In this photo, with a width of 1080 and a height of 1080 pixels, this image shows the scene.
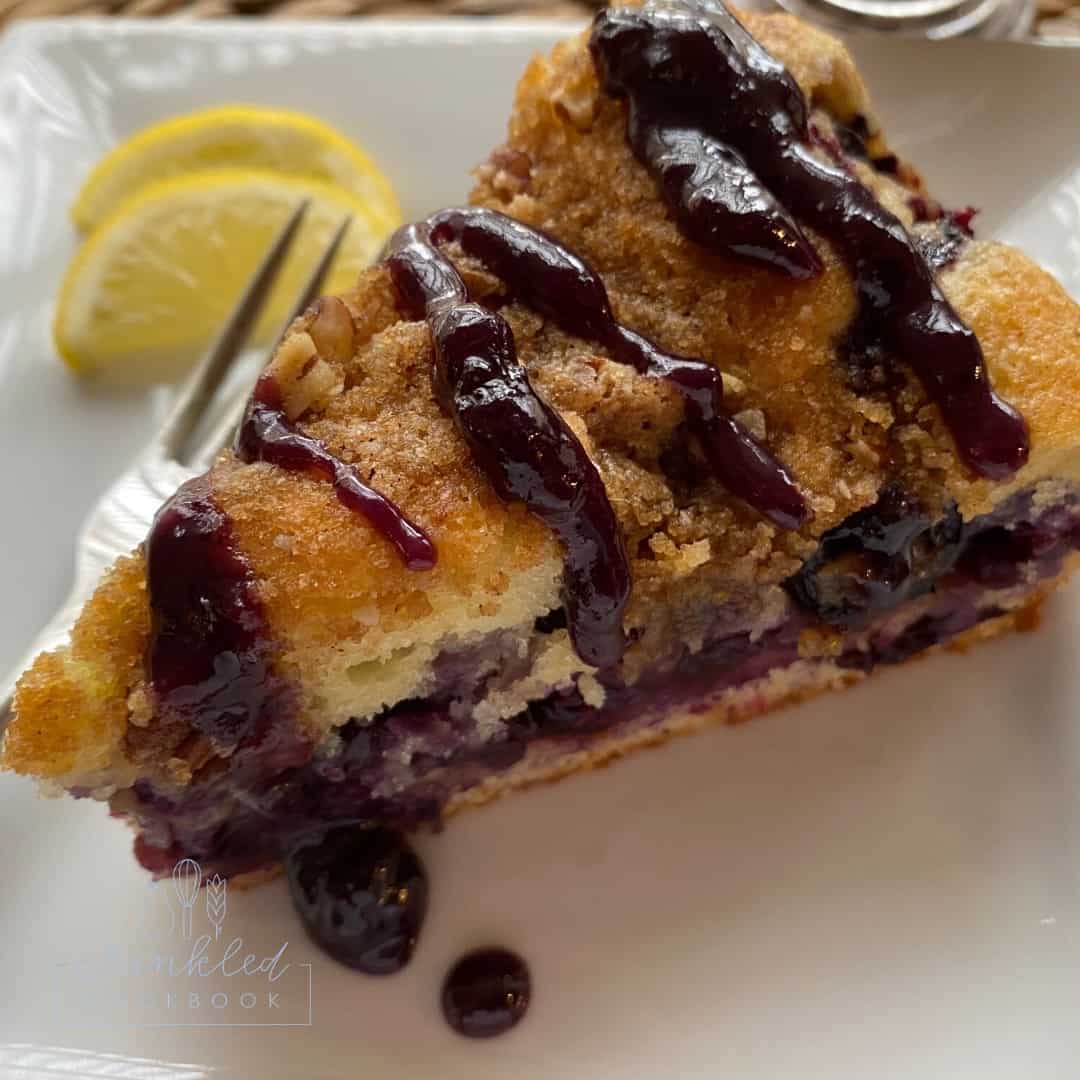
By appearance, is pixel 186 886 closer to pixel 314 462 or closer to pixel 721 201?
pixel 314 462

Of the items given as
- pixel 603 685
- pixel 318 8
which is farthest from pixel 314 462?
pixel 318 8

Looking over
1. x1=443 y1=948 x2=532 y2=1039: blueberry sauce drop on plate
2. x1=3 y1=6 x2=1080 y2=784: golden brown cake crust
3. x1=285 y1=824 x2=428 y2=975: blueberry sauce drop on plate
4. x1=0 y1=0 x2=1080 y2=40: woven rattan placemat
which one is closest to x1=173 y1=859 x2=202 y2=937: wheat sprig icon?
x1=285 y1=824 x2=428 y2=975: blueberry sauce drop on plate

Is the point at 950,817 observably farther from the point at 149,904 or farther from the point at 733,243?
the point at 149,904

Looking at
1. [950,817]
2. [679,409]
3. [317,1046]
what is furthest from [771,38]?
[317,1046]

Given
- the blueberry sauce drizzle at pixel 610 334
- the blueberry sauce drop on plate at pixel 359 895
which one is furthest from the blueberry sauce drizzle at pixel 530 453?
the blueberry sauce drop on plate at pixel 359 895

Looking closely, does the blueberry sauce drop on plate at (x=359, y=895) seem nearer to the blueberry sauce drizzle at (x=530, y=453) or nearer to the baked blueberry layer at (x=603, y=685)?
the baked blueberry layer at (x=603, y=685)

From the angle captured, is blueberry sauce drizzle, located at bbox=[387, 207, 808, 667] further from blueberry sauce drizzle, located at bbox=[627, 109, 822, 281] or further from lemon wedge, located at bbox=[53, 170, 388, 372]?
lemon wedge, located at bbox=[53, 170, 388, 372]
